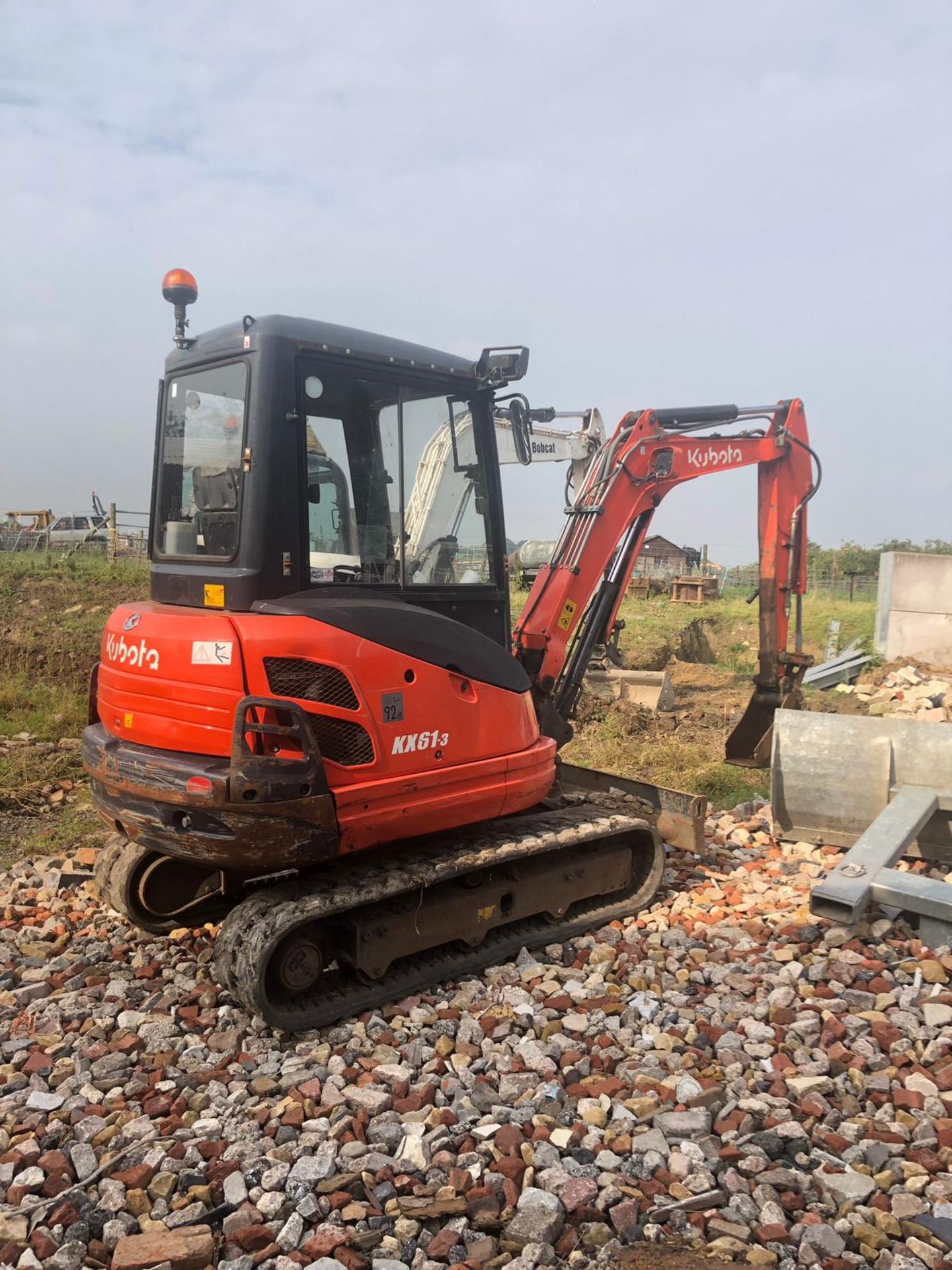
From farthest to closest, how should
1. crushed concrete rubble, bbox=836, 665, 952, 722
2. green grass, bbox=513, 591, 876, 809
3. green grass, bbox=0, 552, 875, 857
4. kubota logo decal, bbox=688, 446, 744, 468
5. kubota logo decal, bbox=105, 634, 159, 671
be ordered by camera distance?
1. crushed concrete rubble, bbox=836, 665, 952, 722
2. green grass, bbox=513, 591, 876, 809
3. green grass, bbox=0, 552, 875, 857
4. kubota logo decal, bbox=688, 446, 744, 468
5. kubota logo decal, bbox=105, 634, 159, 671

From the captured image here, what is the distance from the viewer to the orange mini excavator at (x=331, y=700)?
3883 mm

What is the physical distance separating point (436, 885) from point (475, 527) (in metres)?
1.80

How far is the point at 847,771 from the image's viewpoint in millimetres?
6145

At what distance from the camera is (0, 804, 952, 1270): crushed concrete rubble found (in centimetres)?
278

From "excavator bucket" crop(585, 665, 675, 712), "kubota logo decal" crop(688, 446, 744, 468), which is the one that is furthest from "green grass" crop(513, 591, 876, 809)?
"kubota logo decal" crop(688, 446, 744, 468)

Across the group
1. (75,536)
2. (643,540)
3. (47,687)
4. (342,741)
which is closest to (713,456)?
(643,540)

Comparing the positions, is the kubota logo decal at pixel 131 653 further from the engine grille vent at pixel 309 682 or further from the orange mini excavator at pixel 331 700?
the engine grille vent at pixel 309 682

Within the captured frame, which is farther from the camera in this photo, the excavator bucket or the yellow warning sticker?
the excavator bucket

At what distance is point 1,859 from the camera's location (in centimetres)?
631

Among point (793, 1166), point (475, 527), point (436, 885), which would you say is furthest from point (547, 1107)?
point (475, 527)

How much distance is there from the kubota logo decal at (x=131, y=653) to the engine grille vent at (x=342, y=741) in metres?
0.78

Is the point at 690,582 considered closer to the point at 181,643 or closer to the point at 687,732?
the point at 687,732

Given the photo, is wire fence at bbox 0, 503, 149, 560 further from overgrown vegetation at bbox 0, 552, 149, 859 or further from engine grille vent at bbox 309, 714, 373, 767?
engine grille vent at bbox 309, 714, 373, 767

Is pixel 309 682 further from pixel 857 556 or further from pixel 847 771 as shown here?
pixel 857 556
